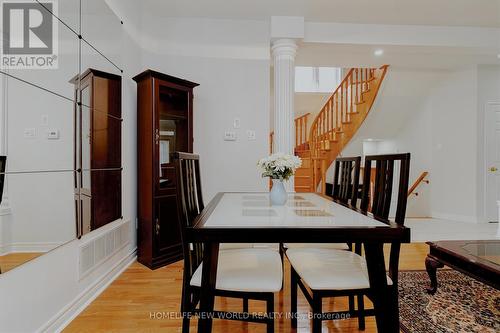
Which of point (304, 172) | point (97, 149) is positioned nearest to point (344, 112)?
point (304, 172)

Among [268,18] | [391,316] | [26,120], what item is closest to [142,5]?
[268,18]

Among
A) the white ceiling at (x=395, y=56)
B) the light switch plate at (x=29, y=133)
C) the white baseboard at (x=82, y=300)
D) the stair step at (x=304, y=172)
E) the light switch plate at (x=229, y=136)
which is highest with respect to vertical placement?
the white ceiling at (x=395, y=56)

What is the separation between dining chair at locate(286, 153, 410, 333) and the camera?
1342mm

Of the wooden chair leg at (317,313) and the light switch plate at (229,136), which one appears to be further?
the light switch plate at (229,136)

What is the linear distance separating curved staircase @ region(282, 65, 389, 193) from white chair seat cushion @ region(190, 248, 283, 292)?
3.89 metres

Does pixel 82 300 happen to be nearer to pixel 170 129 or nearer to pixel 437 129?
pixel 170 129

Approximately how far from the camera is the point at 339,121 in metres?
6.21

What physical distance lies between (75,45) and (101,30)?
0.51 meters

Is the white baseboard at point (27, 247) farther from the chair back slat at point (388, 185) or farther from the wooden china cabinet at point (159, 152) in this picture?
the chair back slat at point (388, 185)

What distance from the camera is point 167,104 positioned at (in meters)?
3.01

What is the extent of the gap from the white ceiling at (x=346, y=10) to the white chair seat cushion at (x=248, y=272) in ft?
8.86

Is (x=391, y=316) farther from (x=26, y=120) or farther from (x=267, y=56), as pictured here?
(x=267, y=56)

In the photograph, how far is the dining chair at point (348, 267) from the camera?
1.34 metres

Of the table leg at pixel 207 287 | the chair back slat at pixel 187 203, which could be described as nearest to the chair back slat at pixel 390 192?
the table leg at pixel 207 287
